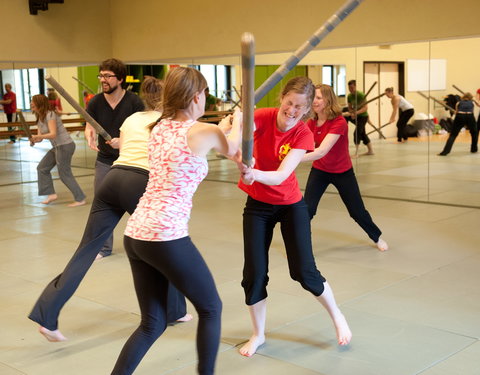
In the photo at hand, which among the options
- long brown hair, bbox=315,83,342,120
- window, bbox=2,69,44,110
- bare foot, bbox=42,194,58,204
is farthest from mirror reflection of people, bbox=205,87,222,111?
long brown hair, bbox=315,83,342,120

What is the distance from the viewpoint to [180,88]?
8.93 ft

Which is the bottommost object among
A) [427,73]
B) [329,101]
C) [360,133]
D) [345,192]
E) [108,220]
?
[345,192]

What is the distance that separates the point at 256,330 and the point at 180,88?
66.3 inches

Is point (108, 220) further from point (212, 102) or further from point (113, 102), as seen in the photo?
point (212, 102)

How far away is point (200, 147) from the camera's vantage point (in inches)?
105

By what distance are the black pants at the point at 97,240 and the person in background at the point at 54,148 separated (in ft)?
16.5

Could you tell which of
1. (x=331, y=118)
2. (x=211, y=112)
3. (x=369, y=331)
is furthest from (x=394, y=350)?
(x=211, y=112)

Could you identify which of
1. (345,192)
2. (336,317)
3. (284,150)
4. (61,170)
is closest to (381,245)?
(345,192)

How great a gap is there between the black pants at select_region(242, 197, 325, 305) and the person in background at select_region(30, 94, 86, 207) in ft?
19.2

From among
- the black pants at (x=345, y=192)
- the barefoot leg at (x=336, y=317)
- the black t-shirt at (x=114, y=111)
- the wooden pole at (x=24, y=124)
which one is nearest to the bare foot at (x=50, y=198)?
the wooden pole at (x=24, y=124)

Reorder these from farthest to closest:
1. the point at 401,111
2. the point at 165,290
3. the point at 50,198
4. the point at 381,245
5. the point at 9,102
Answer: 1. the point at 9,102
2. the point at 50,198
3. the point at 401,111
4. the point at 381,245
5. the point at 165,290

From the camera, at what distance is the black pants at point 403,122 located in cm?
904

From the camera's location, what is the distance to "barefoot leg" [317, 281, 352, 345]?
3.72 metres

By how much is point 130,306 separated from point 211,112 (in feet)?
24.3
